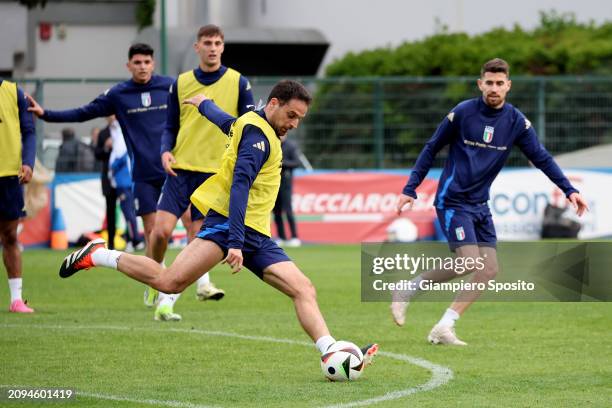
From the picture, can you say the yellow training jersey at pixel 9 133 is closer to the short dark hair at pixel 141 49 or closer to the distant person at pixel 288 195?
the short dark hair at pixel 141 49

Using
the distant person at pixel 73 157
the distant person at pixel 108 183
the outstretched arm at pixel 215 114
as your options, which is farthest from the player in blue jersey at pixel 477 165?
the distant person at pixel 73 157

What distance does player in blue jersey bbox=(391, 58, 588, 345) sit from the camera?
10.2 meters

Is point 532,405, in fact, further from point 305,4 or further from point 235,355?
point 305,4

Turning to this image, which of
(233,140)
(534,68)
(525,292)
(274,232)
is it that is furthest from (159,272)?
(534,68)

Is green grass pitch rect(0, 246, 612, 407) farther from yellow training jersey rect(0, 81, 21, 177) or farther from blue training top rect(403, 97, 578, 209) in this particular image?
yellow training jersey rect(0, 81, 21, 177)

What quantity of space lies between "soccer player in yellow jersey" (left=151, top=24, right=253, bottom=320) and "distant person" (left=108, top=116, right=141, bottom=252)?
351 inches

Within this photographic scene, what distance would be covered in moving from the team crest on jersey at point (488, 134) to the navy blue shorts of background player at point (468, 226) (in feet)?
1.79

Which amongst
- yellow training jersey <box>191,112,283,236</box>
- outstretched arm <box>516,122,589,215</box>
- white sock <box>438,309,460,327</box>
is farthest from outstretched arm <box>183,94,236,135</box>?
outstretched arm <box>516,122,589,215</box>

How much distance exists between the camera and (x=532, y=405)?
7312 millimetres

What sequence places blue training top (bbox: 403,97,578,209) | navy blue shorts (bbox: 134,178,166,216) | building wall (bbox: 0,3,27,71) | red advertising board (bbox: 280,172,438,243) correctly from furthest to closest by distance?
1. building wall (bbox: 0,3,27,71)
2. red advertising board (bbox: 280,172,438,243)
3. navy blue shorts (bbox: 134,178,166,216)
4. blue training top (bbox: 403,97,578,209)

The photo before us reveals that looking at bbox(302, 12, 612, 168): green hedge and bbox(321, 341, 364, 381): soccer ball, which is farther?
bbox(302, 12, 612, 168): green hedge

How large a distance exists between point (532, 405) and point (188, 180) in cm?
517

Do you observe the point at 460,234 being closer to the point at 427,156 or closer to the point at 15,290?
the point at 427,156

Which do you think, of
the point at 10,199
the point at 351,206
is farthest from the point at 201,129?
the point at 351,206
